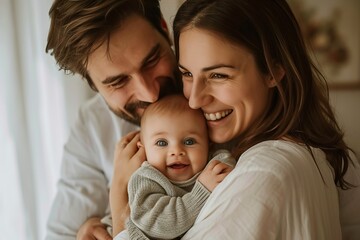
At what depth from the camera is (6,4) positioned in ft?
5.96

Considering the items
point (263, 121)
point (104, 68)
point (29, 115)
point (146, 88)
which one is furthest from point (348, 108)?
point (29, 115)

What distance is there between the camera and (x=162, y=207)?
112cm

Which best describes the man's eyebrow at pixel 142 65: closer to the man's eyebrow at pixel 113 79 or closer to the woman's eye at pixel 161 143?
the man's eyebrow at pixel 113 79

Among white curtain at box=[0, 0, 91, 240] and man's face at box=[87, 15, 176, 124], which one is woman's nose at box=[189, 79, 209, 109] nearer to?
man's face at box=[87, 15, 176, 124]

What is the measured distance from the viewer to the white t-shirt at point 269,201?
3.00 feet

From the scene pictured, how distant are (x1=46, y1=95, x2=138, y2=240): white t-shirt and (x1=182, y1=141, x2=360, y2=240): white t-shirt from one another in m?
0.82

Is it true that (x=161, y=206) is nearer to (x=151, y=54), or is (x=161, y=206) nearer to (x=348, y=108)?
(x=151, y=54)

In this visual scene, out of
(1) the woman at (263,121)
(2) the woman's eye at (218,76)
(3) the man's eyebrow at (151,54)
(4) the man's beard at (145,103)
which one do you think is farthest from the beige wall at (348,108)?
(2) the woman's eye at (218,76)

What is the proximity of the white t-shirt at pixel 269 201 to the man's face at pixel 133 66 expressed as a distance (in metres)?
0.50

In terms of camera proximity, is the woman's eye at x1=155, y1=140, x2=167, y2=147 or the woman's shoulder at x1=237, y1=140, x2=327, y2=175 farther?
the woman's eye at x1=155, y1=140, x2=167, y2=147

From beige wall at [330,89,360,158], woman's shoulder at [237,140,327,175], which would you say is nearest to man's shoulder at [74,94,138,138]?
woman's shoulder at [237,140,327,175]

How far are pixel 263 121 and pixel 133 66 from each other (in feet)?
1.55

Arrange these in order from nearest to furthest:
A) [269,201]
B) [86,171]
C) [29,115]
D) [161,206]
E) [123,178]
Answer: [269,201] → [161,206] → [123,178] → [86,171] → [29,115]

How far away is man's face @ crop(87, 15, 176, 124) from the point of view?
1354mm
